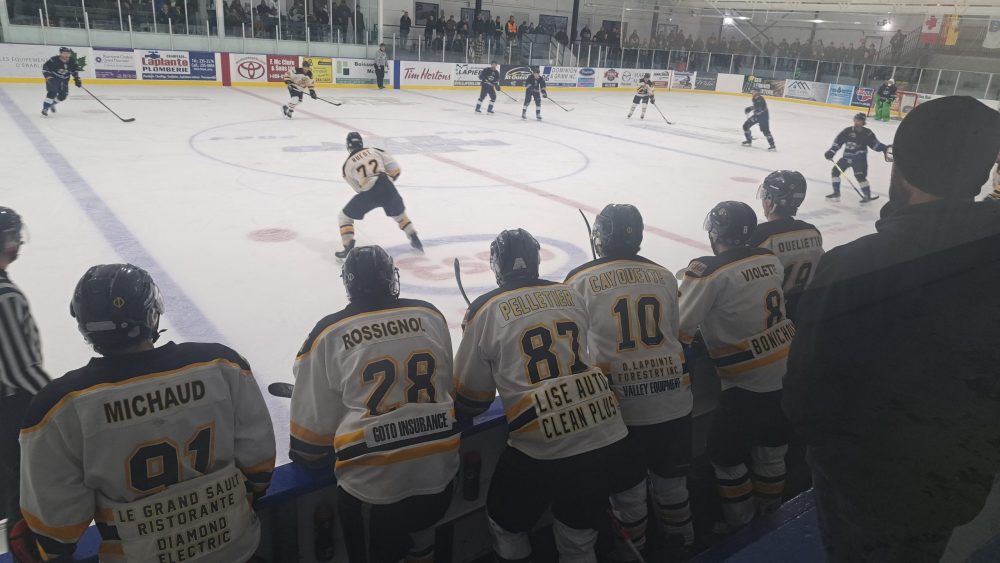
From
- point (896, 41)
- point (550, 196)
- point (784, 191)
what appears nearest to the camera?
point (784, 191)

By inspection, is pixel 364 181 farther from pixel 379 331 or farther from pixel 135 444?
pixel 135 444

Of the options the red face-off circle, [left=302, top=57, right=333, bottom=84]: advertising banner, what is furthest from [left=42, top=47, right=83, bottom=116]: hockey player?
[left=302, top=57, right=333, bottom=84]: advertising banner

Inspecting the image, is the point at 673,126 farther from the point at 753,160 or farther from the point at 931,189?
the point at 931,189

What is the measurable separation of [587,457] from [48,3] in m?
19.2

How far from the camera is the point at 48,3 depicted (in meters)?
16.1

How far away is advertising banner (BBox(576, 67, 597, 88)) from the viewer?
24031 mm

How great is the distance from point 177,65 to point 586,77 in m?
13.3

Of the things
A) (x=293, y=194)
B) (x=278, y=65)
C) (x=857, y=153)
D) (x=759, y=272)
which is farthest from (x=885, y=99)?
(x=759, y=272)

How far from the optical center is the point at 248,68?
18.3 metres

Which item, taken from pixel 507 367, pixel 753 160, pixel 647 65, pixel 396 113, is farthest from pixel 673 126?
pixel 507 367

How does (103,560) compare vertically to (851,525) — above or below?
below

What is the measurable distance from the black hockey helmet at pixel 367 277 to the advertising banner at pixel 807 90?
25370 millimetres

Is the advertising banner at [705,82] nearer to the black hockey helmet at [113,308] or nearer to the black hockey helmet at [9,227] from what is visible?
the black hockey helmet at [9,227]

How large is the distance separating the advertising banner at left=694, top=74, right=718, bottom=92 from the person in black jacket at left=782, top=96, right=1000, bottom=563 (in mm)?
27907
